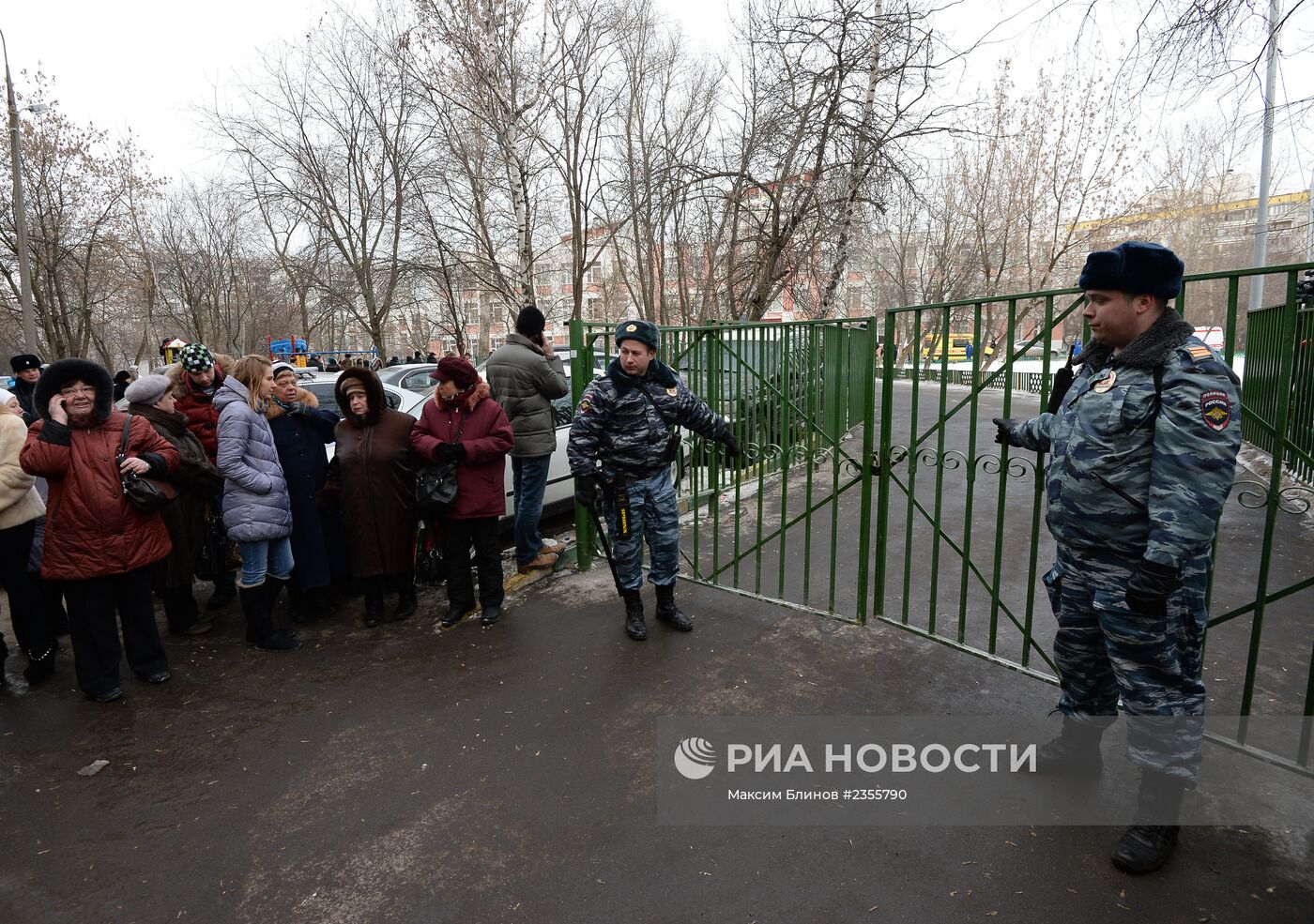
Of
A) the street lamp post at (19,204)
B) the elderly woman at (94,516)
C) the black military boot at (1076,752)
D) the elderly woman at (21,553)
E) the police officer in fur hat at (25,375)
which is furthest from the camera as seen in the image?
the street lamp post at (19,204)

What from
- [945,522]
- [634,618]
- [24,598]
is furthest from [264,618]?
[945,522]

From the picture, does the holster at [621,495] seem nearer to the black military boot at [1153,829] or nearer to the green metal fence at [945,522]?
the green metal fence at [945,522]

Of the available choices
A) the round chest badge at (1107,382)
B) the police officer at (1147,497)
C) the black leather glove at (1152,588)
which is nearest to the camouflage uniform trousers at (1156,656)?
the police officer at (1147,497)

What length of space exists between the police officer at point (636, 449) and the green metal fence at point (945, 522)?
1.49ft

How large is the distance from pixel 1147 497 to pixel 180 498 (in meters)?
5.18

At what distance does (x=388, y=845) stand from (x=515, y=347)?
11.3 feet

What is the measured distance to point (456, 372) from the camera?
445cm

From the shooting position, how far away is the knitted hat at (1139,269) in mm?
2225

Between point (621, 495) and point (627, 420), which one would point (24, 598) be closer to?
point (621, 495)

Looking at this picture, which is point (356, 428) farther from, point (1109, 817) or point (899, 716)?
point (1109, 817)

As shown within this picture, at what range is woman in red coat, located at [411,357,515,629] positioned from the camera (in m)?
4.44

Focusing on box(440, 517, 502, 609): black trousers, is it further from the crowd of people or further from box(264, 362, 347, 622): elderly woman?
box(264, 362, 347, 622): elderly woman

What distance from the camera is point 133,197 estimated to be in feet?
73.2

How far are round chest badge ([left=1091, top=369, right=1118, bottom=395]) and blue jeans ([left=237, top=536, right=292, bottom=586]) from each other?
4285mm
